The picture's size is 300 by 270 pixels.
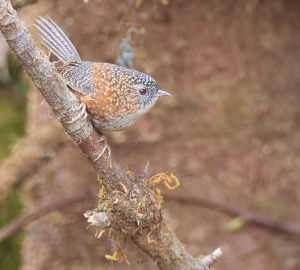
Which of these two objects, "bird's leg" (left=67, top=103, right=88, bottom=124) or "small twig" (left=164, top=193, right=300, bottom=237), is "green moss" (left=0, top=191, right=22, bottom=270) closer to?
"small twig" (left=164, top=193, right=300, bottom=237)

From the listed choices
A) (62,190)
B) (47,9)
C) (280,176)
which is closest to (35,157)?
(62,190)

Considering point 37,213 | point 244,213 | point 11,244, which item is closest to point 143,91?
point 37,213

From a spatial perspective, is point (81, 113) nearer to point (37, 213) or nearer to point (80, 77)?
point (80, 77)

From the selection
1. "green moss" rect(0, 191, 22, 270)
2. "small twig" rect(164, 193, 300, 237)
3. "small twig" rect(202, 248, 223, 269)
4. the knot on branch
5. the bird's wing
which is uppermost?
the bird's wing

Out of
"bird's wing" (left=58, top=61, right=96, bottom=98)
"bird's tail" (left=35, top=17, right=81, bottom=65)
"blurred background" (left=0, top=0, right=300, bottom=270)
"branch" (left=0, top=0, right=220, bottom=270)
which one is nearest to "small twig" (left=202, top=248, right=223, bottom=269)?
"branch" (left=0, top=0, right=220, bottom=270)

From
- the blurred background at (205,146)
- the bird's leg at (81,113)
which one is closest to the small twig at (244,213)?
the blurred background at (205,146)
